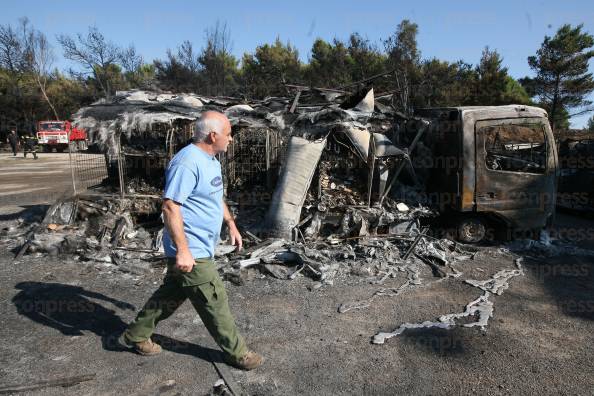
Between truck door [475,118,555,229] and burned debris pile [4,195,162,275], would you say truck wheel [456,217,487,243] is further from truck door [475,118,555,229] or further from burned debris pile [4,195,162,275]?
burned debris pile [4,195,162,275]

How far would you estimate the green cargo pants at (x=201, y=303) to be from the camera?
3.04 metres

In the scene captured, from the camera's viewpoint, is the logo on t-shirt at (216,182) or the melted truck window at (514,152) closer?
the logo on t-shirt at (216,182)

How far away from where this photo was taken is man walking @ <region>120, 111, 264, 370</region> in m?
2.85

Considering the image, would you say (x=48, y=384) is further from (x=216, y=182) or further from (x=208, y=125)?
(x=208, y=125)

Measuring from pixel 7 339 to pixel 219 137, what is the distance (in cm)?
281

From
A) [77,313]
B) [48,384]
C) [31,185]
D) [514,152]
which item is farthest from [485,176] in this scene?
[31,185]

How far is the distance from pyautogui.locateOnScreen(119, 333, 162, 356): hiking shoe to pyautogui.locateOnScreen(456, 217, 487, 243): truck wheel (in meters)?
5.16

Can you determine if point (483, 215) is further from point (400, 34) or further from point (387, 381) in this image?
point (400, 34)

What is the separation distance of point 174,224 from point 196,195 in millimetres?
300

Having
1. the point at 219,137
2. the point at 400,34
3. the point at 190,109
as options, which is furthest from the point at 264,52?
the point at 219,137

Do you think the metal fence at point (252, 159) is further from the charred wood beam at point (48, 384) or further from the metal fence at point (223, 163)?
the charred wood beam at point (48, 384)

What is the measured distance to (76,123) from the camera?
23.4 ft

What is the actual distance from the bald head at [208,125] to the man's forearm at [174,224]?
1.92 feet

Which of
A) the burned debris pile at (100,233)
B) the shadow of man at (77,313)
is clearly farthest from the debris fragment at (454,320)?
the burned debris pile at (100,233)
